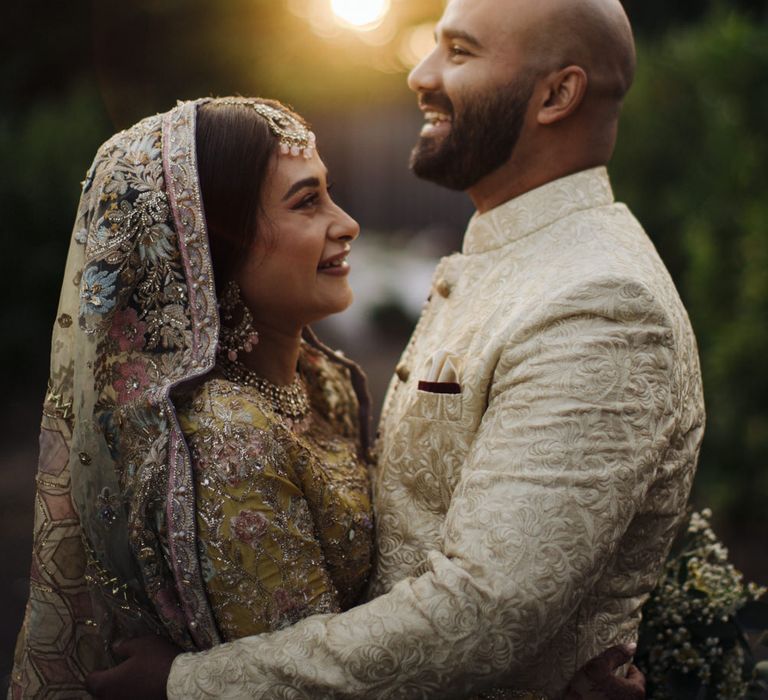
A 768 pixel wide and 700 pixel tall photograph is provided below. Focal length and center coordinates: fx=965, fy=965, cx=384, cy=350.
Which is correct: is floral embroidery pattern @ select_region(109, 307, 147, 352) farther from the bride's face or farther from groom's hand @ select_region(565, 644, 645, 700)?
groom's hand @ select_region(565, 644, 645, 700)

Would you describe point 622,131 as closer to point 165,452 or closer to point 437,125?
point 437,125

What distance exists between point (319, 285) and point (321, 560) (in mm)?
729

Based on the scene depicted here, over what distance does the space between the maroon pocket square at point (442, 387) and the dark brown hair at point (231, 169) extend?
1.95 feet

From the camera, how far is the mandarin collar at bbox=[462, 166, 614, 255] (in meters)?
2.63

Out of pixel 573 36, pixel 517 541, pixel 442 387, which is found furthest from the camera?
pixel 573 36

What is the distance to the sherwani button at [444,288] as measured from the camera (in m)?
2.85

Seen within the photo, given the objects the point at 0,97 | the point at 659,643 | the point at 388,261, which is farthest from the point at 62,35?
the point at 659,643

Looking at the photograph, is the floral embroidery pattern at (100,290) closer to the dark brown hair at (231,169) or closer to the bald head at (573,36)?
the dark brown hair at (231,169)

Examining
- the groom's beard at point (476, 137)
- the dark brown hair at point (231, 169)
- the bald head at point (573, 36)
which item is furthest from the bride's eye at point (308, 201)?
the bald head at point (573, 36)

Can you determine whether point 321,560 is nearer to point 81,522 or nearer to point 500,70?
point 81,522

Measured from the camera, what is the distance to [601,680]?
7.88 ft

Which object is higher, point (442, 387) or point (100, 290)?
point (100, 290)

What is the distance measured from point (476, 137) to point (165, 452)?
1.25 metres

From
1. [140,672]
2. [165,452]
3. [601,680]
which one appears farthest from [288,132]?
[601,680]
